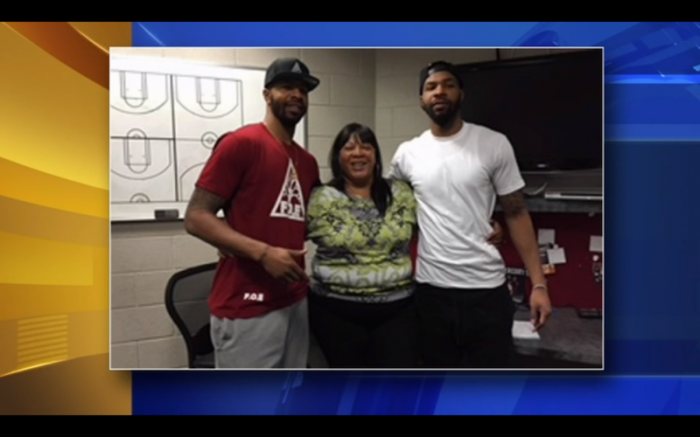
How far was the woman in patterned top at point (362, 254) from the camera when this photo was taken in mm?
2250

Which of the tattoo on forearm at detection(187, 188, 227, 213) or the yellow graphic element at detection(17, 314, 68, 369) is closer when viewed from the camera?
the tattoo on forearm at detection(187, 188, 227, 213)

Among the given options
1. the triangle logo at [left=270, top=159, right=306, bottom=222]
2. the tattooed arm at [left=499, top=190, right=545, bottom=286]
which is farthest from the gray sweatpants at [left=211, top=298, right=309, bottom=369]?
the tattooed arm at [left=499, top=190, right=545, bottom=286]

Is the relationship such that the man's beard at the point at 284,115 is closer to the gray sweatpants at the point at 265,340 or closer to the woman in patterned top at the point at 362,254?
the woman in patterned top at the point at 362,254

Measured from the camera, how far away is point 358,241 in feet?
7.36

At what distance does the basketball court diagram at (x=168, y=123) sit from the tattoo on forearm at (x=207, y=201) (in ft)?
0.10

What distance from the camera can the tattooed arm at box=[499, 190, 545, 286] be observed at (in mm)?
2256

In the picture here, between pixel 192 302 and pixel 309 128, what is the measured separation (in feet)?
2.22

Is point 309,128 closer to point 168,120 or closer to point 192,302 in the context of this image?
point 168,120

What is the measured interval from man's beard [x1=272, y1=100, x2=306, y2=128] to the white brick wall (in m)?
0.04

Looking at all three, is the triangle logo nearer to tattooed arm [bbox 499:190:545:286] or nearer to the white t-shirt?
the white t-shirt

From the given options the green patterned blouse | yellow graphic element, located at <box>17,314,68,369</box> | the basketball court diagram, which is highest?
the basketball court diagram
